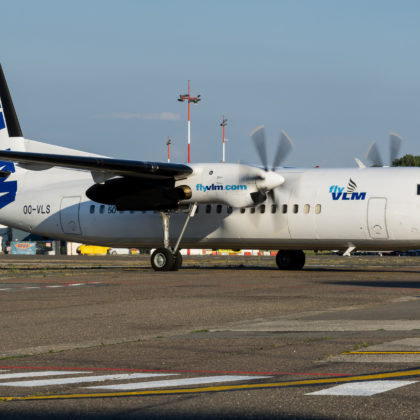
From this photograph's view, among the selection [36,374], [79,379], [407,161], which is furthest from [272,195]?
[407,161]

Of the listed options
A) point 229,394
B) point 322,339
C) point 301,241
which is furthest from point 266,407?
point 301,241

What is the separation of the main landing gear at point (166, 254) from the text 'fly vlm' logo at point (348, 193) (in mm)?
5846

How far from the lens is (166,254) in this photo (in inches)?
1282

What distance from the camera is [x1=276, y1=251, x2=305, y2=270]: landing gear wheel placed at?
113 feet

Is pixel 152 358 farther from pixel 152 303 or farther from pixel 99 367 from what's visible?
pixel 152 303

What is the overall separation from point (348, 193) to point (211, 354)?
66.1 feet

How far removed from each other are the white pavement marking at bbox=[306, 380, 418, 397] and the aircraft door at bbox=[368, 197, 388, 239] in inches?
838

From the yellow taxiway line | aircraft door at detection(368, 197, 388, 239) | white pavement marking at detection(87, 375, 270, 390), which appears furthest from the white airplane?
white pavement marking at detection(87, 375, 270, 390)

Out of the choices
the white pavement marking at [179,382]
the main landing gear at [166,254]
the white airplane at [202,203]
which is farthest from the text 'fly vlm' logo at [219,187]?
the white pavement marking at [179,382]

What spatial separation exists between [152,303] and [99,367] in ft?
29.2

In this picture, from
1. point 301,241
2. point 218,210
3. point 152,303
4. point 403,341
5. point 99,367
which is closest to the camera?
point 99,367

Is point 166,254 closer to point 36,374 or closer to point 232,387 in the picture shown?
point 36,374

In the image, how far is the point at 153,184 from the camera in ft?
105

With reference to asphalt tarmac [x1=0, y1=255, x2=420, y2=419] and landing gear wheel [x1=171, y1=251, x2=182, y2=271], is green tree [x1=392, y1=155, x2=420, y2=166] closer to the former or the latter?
landing gear wheel [x1=171, y1=251, x2=182, y2=271]
